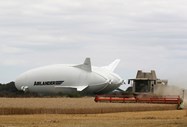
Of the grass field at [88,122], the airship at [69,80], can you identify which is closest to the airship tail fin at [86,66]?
the airship at [69,80]

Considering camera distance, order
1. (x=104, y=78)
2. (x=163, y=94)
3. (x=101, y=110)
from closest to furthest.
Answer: (x=101, y=110) < (x=163, y=94) < (x=104, y=78)

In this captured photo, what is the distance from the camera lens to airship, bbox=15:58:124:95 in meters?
153

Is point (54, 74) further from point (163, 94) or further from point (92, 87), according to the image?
point (163, 94)

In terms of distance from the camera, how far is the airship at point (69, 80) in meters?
153

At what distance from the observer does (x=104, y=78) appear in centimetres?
15162

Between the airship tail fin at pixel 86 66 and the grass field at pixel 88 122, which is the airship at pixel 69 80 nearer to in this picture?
the airship tail fin at pixel 86 66

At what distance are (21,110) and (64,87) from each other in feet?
324

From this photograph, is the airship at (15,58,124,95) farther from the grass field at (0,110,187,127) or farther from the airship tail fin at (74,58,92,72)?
the grass field at (0,110,187,127)

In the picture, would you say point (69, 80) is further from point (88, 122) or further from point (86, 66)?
point (88, 122)

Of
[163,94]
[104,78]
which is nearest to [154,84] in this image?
[163,94]

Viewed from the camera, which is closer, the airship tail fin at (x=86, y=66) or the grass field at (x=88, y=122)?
the grass field at (x=88, y=122)

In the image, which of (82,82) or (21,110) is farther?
(82,82)

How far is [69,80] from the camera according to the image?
153 metres

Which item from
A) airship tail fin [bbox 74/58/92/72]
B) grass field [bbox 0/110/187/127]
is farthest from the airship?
grass field [bbox 0/110/187/127]
